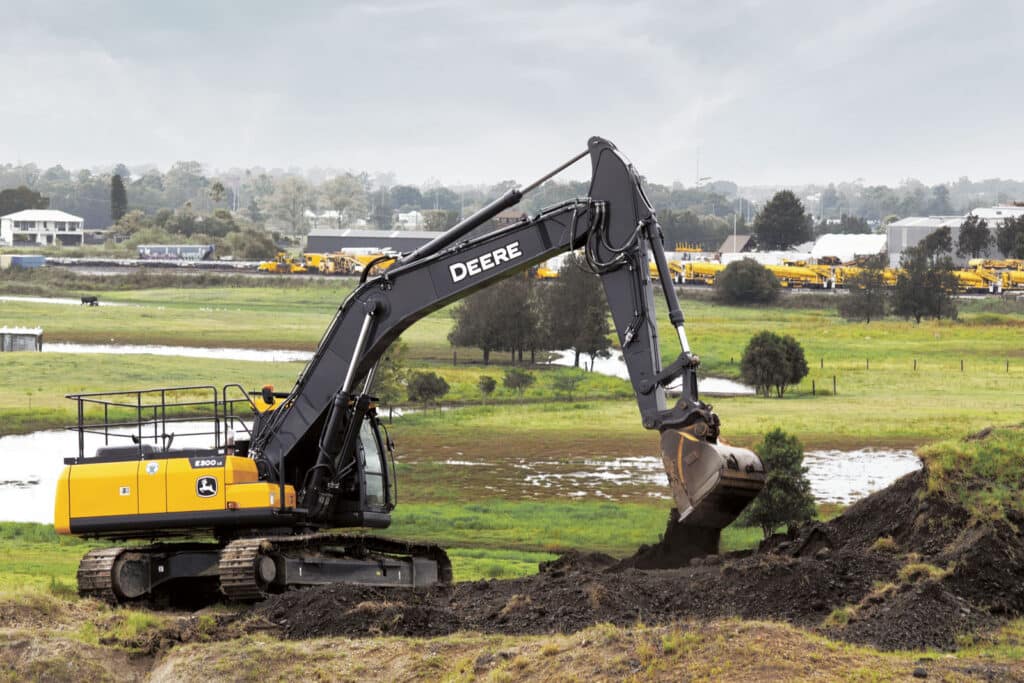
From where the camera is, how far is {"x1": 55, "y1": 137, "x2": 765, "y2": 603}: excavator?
2161cm

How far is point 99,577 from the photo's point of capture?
72.7 ft

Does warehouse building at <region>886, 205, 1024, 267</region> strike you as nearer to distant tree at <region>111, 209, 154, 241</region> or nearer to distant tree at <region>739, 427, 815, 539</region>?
distant tree at <region>111, 209, 154, 241</region>

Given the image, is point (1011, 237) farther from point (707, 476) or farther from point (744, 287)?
point (707, 476)

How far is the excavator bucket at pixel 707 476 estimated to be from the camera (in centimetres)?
1883

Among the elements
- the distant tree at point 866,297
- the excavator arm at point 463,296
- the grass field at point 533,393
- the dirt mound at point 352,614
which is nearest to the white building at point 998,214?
the distant tree at point 866,297

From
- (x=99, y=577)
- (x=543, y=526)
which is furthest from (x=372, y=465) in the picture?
(x=543, y=526)

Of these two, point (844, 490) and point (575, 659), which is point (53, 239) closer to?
point (844, 490)

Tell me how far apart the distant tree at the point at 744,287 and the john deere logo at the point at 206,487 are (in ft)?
305

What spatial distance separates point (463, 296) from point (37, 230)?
181 meters

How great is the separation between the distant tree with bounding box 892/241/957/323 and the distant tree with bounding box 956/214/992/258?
34669mm

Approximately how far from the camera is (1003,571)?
20.8 m

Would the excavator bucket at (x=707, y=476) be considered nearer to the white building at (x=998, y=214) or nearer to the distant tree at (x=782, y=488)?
the distant tree at (x=782, y=488)

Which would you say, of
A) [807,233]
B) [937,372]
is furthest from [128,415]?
[807,233]

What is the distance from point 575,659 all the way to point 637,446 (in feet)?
113
